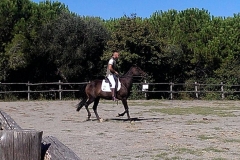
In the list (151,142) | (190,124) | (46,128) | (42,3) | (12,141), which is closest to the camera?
(12,141)

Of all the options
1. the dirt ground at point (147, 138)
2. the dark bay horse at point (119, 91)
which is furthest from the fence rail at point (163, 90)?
the dark bay horse at point (119, 91)

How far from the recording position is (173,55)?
117ft

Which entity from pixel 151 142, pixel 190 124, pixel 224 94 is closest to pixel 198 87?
pixel 224 94

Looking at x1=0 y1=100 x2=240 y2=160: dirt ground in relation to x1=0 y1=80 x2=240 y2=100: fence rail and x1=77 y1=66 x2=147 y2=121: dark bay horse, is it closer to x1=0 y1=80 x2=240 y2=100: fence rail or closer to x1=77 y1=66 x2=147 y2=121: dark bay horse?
x1=77 y1=66 x2=147 y2=121: dark bay horse

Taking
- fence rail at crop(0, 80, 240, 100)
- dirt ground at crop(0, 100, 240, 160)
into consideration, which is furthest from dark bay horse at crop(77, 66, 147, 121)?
fence rail at crop(0, 80, 240, 100)

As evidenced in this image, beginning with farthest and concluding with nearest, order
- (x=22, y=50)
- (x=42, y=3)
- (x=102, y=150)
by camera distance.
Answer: (x=42, y=3) → (x=22, y=50) → (x=102, y=150)

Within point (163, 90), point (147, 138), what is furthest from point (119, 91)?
point (163, 90)

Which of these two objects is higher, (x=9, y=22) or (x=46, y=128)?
(x=9, y=22)

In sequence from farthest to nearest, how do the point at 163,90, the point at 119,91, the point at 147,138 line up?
the point at 163,90 < the point at 119,91 < the point at 147,138

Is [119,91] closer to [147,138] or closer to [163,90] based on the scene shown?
[147,138]

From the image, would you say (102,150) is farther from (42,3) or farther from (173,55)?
(42,3)

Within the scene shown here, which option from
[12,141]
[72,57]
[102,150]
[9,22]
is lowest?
[102,150]

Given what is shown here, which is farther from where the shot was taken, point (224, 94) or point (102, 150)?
point (224, 94)

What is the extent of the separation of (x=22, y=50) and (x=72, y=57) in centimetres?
354
